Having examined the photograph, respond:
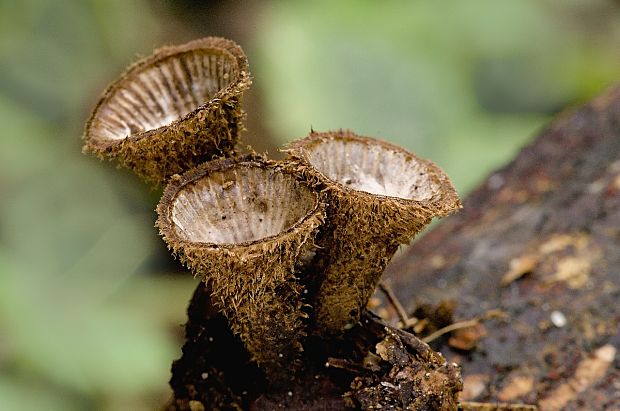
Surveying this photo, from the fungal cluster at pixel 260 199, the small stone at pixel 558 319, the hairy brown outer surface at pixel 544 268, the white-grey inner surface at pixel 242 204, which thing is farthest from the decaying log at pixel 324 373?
the small stone at pixel 558 319

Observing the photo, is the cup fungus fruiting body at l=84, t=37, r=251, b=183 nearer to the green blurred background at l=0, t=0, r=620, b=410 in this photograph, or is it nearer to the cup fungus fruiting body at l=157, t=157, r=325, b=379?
the cup fungus fruiting body at l=157, t=157, r=325, b=379

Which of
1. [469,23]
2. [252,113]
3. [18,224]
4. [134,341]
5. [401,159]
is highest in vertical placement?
[469,23]

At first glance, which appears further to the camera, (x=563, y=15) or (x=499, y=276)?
(x=563, y=15)

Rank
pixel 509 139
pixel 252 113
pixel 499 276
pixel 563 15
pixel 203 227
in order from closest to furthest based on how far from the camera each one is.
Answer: pixel 203 227 → pixel 499 276 → pixel 509 139 → pixel 252 113 → pixel 563 15

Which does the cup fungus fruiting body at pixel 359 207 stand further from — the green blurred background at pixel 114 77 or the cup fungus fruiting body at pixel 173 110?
the green blurred background at pixel 114 77

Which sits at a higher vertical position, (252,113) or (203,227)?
(252,113)

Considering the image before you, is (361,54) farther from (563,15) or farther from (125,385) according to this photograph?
(125,385)

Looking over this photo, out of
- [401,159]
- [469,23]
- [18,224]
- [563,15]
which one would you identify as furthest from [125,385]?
[563,15]
